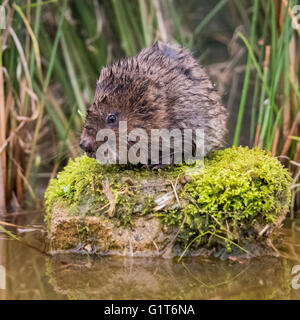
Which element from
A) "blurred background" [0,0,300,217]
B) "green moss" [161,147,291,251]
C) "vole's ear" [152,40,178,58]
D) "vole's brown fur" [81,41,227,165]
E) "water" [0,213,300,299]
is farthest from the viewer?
"blurred background" [0,0,300,217]

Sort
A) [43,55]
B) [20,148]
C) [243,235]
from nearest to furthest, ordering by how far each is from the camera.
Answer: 1. [243,235]
2. [20,148]
3. [43,55]

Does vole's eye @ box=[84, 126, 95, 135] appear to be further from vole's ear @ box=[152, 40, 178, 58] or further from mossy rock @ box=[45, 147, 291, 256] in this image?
vole's ear @ box=[152, 40, 178, 58]

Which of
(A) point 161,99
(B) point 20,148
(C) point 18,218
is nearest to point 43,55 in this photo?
(B) point 20,148

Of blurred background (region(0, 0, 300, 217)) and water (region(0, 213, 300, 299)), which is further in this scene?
blurred background (region(0, 0, 300, 217))

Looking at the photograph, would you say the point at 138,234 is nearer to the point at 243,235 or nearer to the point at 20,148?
the point at 243,235

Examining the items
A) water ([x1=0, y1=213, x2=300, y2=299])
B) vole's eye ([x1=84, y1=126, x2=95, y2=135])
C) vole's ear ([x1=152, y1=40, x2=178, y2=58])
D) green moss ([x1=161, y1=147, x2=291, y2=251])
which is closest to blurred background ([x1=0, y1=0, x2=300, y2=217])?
vole's eye ([x1=84, y1=126, x2=95, y2=135])
